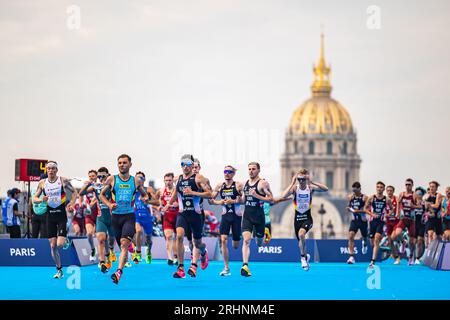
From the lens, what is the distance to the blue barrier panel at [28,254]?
28.3 metres

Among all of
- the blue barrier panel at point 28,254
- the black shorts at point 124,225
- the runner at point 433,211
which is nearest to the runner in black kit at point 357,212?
the runner at point 433,211

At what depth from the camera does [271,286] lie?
21125 mm

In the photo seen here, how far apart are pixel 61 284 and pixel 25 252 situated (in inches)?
329

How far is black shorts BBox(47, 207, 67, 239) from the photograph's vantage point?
22.9 m

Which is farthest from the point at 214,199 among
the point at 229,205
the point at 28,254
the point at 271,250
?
the point at 271,250

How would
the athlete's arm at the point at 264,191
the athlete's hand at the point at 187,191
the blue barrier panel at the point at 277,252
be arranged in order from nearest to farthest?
the athlete's hand at the point at 187,191 < the athlete's arm at the point at 264,191 < the blue barrier panel at the point at 277,252

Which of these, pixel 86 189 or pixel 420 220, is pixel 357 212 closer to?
pixel 420 220

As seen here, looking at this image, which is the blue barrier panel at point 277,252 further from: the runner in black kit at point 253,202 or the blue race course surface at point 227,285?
the runner in black kit at point 253,202

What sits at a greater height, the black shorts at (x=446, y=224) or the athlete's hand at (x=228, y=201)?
the athlete's hand at (x=228, y=201)

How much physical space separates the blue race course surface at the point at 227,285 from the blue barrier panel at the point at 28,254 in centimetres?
86

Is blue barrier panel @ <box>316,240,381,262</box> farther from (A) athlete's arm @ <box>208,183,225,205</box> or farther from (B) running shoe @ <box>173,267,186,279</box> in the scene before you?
(B) running shoe @ <box>173,267,186,279</box>
